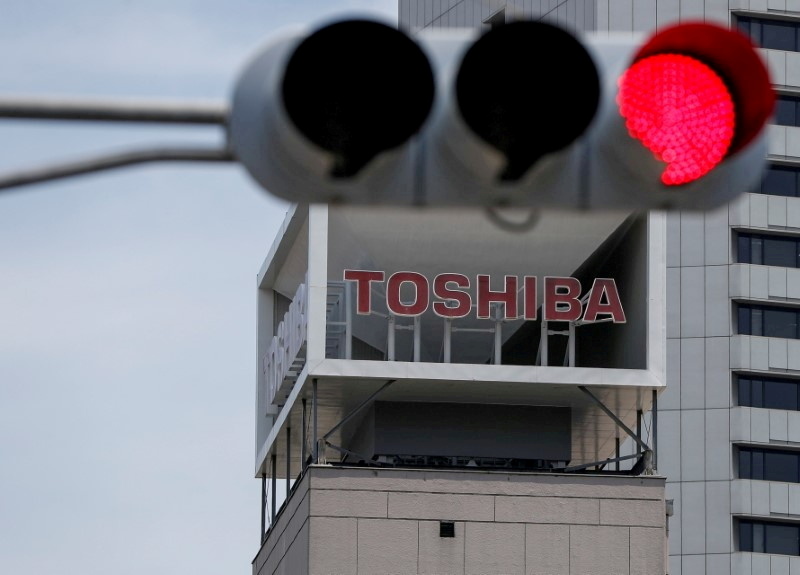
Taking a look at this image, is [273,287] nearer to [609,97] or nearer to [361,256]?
[361,256]

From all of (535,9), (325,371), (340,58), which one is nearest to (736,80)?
(340,58)

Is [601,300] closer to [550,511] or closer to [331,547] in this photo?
[550,511]

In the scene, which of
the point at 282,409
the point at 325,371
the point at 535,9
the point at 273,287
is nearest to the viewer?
the point at 325,371

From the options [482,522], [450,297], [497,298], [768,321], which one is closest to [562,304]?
[497,298]

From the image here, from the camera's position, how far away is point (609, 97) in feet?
22.8

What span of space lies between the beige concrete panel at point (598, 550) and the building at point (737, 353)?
132 feet

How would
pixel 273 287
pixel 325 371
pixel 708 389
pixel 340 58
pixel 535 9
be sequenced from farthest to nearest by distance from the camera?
1. pixel 535 9
2. pixel 708 389
3. pixel 273 287
4. pixel 325 371
5. pixel 340 58

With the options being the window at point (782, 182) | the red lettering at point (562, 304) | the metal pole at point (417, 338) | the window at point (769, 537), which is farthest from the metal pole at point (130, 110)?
the window at point (782, 182)

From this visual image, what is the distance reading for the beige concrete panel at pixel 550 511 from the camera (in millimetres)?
45969

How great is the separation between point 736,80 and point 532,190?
2.59ft

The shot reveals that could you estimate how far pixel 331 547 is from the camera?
1772 inches

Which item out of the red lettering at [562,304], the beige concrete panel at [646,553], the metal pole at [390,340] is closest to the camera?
the beige concrete panel at [646,553]

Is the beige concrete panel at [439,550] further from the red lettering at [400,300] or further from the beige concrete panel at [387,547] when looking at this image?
the red lettering at [400,300]

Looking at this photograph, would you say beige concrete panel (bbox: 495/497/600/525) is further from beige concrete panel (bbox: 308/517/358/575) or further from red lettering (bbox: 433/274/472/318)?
red lettering (bbox: 433/274/472/318)
